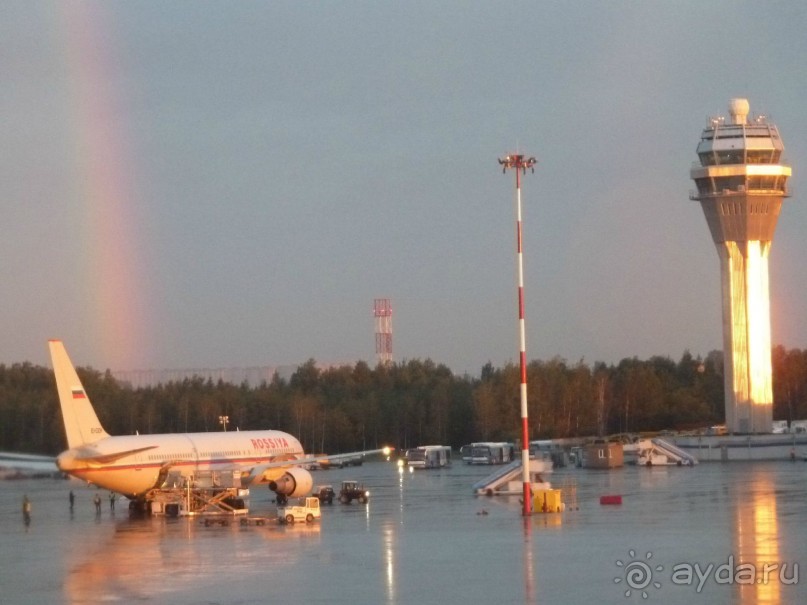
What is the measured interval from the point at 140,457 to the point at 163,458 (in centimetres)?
144

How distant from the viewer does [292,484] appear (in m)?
59.6

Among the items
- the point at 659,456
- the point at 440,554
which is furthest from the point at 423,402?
the point at 440,554

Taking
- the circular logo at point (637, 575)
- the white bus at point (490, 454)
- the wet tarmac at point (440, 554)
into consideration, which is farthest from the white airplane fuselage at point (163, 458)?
the white bus at point (490, 454)

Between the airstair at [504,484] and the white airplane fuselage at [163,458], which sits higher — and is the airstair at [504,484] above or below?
below

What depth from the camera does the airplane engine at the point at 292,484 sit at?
2343 inches

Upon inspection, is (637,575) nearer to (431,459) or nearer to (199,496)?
(199,496)

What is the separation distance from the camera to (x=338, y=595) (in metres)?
27.4

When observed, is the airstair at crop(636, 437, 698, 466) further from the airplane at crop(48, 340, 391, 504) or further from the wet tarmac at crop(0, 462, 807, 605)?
the airplane at crop(48, 340, 391, 504)

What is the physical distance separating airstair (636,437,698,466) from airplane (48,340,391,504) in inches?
1287

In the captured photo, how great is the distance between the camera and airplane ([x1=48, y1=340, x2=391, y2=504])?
55438 mm

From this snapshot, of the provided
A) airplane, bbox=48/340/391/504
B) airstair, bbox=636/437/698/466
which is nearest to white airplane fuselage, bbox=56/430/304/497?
airplane, bbox=48/340/391/504

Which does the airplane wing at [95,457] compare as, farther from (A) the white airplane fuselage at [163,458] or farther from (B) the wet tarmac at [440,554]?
(B) the wet tarmac at [440,554]

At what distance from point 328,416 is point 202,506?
286ft

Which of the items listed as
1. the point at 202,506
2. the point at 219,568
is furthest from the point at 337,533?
the point at 202,506
